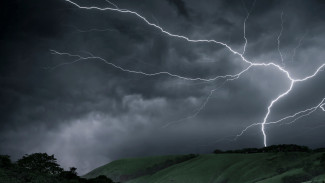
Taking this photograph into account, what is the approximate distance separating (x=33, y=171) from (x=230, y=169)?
5439 centimetres

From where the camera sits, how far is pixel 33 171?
31531 mm

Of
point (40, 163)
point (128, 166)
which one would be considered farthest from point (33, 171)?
point (128, 166)

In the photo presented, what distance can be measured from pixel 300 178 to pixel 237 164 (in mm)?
27305

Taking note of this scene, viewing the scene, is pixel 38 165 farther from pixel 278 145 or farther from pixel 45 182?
pixel 278 145

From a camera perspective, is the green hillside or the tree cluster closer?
the tree cluster

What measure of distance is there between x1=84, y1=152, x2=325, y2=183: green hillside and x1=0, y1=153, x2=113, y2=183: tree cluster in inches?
1195

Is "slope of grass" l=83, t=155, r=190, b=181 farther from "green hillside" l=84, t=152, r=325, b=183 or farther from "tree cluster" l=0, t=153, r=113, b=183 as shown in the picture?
"tree cluster" l=0, t=153, r=113, b=183

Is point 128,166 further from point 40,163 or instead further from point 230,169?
point 40,163

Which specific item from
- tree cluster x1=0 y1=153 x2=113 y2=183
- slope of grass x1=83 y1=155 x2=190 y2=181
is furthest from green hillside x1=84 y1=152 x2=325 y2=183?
tree cluster x1=0 y1=153 x2=113 y2=183

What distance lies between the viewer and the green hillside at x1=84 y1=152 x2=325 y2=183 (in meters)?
54.1

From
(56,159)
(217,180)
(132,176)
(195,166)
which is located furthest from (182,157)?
(56,159)

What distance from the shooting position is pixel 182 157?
385 ft

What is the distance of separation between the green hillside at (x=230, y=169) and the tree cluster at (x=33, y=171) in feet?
99.6

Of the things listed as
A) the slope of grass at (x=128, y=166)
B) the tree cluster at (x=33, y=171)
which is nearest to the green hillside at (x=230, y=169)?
the slope of grass at (x=128, y=166)
